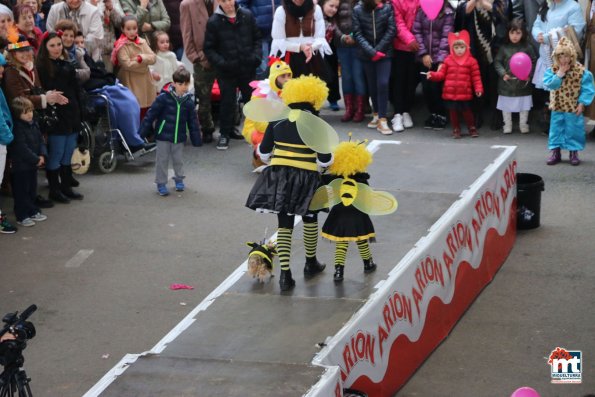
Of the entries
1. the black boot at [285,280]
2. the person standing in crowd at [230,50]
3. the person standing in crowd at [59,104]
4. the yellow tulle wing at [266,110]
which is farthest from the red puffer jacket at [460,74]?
the black boot at [285,280]

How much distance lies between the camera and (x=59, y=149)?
12.0 m

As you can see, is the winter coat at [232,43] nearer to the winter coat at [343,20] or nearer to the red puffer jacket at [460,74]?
the winter coat at [343,20]

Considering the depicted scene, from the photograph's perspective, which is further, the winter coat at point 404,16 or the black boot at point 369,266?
the winter coat at point 404,16

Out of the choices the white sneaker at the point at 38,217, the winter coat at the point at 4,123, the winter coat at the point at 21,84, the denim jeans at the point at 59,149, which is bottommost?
the white sneaker at the point at 38,217

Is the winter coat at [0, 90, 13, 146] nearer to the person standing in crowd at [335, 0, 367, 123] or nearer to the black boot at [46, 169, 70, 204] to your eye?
the black boot at [46, 169, 70, 204]

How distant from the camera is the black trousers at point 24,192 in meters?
11.3

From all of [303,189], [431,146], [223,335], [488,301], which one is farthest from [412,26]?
[223,335]

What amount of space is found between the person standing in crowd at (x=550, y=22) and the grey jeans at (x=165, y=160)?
4947 millimetres

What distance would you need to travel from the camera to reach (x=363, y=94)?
603 inches

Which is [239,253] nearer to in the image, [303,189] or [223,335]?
[303,189]

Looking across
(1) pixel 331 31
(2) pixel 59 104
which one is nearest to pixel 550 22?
(1) pixel 331 31

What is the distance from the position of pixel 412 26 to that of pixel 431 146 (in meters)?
3.60

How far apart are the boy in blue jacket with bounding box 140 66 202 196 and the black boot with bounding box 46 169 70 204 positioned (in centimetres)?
102

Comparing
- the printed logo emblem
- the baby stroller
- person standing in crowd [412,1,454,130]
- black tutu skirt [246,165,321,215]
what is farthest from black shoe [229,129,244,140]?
the printed logo emblem
